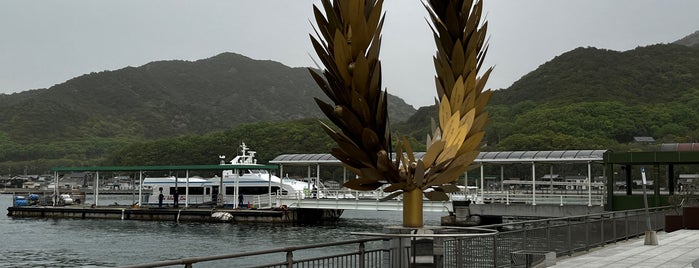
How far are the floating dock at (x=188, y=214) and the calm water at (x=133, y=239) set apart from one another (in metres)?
1.40

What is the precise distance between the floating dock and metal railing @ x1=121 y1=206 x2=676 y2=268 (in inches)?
1371

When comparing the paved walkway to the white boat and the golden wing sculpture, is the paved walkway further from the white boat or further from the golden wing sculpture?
the white boat

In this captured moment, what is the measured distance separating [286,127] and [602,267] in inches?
5707

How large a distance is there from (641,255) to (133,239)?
112 feet

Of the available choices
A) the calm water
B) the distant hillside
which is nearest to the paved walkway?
the calm water

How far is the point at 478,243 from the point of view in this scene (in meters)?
13.0

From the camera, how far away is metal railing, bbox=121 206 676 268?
9367 mm

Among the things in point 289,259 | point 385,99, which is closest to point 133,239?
point 289,259

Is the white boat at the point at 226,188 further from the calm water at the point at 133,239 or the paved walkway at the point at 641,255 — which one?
the paved walkway at the point at 641,255

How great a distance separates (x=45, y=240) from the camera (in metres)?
46.1

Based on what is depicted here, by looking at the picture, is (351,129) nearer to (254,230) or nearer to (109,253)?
(109,253)

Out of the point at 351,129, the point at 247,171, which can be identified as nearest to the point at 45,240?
the point at 247,171

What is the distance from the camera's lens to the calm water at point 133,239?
36312 mm

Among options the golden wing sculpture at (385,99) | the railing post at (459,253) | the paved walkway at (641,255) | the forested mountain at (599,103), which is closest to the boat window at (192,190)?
the forested mountain at (599,103)
